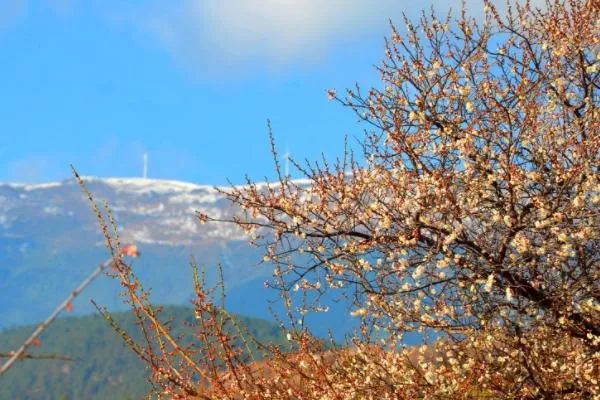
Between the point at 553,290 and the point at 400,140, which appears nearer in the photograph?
the point at 553,290

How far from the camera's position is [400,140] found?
12.2m

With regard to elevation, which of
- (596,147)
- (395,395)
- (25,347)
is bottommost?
(25,347)

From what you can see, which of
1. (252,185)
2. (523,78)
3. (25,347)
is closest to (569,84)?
(523,78)

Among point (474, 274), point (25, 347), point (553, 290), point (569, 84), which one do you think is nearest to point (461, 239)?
point (474, 274)

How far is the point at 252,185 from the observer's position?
491 inches

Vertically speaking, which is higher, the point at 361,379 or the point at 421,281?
the point at 421,281

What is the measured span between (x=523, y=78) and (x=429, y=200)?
8.95 feet

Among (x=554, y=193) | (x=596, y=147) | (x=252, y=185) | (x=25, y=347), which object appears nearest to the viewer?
(x=25, y=347)

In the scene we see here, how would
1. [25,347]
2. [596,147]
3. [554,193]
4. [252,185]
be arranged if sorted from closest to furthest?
[25,347], [596,147], [554,193], [252,185]

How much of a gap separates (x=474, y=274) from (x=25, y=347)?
9.18 metres

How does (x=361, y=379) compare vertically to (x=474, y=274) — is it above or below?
below

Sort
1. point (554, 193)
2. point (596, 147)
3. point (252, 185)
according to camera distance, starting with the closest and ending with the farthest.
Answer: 1. point (596, 147)
2. point (554, 193)
3. point (252, 185)

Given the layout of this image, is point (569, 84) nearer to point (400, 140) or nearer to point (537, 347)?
point (400, 140)

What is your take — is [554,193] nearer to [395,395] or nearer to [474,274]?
[474,274]
